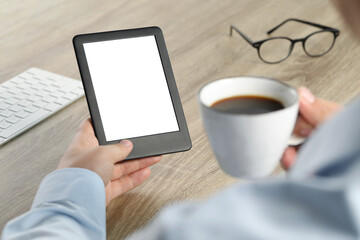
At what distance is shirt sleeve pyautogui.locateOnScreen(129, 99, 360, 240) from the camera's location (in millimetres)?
343

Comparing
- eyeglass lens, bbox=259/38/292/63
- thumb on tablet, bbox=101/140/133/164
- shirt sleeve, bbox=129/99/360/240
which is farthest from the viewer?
eyeglass lens, bbox=259/38/292/63

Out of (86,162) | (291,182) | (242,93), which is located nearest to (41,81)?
(86,162)

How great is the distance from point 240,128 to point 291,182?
22 cm

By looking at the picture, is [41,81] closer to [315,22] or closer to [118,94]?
[118,94]

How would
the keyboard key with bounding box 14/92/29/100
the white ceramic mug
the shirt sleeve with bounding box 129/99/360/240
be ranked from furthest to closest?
the keyboard key with bounding box 14/92/29/100 → the white ceramic mug → the shirt sleeve with bounding box 129/99/360/240

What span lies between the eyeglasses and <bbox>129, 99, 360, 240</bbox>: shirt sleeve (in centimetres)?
90

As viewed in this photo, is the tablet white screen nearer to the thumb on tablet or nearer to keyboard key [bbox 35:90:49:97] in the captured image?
the thumb on tablet

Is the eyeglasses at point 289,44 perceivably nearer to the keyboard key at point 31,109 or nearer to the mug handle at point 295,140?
the keyboard key at point 31,109

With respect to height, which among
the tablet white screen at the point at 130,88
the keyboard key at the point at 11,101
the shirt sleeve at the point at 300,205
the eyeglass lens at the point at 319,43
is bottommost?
the eyeglass lens at the point at 319,43

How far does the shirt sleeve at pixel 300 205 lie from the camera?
1.13 ft

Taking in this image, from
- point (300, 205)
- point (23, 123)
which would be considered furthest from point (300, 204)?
point (23, 123)

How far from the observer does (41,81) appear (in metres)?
1.17

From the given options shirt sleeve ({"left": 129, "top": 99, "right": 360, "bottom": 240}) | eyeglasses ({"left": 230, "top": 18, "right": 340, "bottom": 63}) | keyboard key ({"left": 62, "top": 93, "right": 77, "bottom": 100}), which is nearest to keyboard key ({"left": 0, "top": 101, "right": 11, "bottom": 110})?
keyboard key ({"left": 62, "top": 93, "right": 77, "bottom": 100})

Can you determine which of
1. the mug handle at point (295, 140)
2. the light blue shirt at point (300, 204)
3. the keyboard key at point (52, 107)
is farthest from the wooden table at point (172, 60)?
the light blue shirt at point (300, 204)
